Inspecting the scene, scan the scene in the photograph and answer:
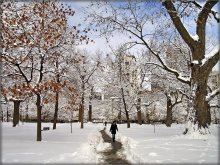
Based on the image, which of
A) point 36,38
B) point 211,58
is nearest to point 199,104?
point 211,58

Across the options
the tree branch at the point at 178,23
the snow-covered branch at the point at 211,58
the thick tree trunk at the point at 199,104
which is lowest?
the thick tree trunk at the point at 199,104

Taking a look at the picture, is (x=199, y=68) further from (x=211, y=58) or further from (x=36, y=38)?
(x=36, y=38)

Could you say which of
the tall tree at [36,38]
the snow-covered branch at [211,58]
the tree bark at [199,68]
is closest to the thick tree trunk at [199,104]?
the tree bark at [199,68]

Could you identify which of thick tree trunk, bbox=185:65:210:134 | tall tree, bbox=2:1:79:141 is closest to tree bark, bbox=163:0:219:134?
thick tree trunk, bbox=185:65:210:134

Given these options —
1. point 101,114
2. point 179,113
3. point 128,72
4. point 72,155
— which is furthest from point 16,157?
point 101,114

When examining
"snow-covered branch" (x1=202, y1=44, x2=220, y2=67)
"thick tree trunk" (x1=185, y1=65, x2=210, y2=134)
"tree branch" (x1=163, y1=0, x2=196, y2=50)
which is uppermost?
"tree branch" (x1=163, y1=0, x2=196, y2=50)

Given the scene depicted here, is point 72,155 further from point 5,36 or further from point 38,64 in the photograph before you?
point 38,64

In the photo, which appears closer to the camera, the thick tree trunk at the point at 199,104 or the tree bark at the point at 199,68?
the tree bark at the point at 199,68

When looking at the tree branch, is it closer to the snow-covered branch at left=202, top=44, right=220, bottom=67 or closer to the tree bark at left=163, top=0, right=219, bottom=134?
the tree bark at left=163, top=0, right=219, bottom=134

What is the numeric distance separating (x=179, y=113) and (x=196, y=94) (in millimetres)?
41644

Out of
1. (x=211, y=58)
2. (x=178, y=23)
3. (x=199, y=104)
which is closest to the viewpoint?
(x=211, y=58)

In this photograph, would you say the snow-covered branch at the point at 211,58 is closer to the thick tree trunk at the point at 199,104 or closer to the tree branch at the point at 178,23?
the thick tree trunk at the point at 199,104

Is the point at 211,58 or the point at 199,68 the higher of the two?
the point at 211,58

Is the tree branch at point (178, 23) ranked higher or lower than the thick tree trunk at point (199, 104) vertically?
higher
